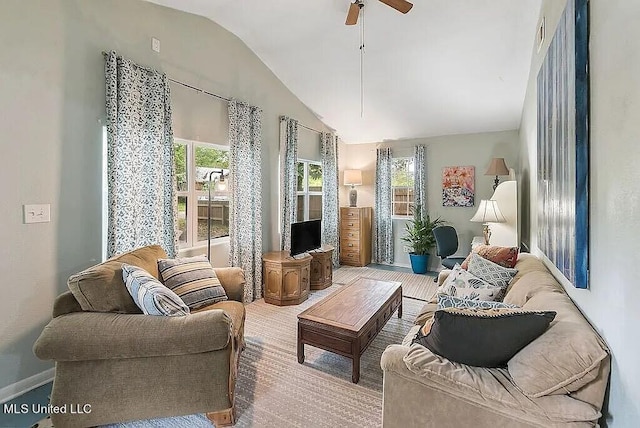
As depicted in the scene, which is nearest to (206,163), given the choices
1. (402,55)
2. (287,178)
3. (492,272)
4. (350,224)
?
(287,178)

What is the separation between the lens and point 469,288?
230 cm

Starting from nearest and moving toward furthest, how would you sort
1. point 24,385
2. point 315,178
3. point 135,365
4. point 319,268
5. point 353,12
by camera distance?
point 135,365
point 24,385
point 353,12
point 319,268
point 315,178

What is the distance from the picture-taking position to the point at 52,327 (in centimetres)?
165

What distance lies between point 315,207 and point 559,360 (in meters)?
4.82

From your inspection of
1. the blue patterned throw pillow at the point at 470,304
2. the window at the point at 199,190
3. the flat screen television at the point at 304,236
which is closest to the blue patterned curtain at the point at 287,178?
the flat screen television at the point at 304,236

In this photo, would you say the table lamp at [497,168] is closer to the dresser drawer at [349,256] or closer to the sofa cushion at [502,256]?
the sofa cushion at [502,256]

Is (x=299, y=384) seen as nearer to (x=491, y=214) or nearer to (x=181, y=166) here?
(x=181, y=166)

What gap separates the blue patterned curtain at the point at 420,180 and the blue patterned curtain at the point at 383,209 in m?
0.54

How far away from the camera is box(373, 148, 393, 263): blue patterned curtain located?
20.2 feet

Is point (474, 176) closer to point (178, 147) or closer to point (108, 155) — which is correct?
point (178, 147)

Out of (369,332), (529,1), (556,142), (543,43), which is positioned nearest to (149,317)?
(369,332)

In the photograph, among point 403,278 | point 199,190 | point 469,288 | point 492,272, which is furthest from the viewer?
point 403,278

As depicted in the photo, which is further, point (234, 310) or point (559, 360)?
point (234, 310)

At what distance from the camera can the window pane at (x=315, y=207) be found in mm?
5738
